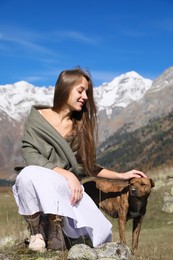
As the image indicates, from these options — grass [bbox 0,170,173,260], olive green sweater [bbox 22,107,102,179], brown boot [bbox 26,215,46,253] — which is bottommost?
grass [bbox 0,170,173,260]

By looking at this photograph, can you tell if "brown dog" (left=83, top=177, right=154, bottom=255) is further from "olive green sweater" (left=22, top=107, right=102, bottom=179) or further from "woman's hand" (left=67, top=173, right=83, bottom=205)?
"woman's hand" (left=67, top=173, right=83, bottom=205)

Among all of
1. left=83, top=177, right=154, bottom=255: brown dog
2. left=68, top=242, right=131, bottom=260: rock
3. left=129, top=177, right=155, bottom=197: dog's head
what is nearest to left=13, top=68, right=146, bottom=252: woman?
left=68, top=242, right=131, bottom=260: rock

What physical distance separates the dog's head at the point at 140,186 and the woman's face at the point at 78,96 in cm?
161

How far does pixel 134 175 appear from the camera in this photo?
657 centimetres

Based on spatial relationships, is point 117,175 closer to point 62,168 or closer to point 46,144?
point 62,168

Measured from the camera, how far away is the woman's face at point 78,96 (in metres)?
5.67

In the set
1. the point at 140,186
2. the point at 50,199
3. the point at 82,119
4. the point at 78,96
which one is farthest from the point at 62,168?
the point at 140,186

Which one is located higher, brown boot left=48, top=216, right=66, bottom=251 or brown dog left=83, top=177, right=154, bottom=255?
brown dog left=83, top=177, right=154, bottom=255

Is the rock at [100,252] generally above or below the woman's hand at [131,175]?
below

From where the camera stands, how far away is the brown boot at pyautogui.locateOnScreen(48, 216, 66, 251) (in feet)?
17.0

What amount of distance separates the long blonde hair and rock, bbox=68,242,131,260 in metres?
1.08

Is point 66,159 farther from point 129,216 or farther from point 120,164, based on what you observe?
point 120,164

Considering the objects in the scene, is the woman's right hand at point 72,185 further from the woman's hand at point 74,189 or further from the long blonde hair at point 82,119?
the long blonde hair at point 82,119

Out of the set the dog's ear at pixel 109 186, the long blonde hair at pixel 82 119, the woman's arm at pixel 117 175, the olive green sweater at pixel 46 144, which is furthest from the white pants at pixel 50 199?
the dog's ear at pixel 109 186
